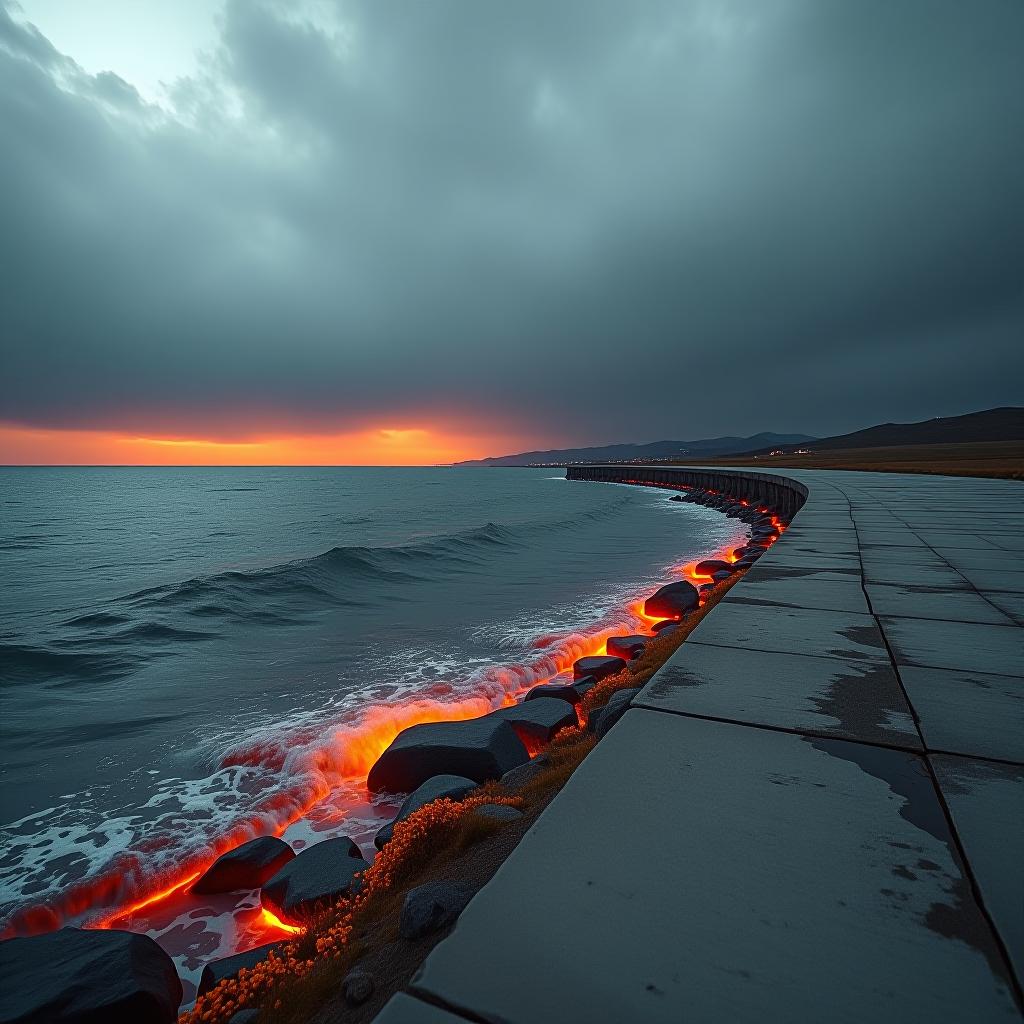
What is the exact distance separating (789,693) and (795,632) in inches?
42.9

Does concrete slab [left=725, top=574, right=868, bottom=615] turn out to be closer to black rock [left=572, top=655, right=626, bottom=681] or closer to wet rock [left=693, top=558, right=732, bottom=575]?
black rock [left=572, top=655, right=626, bottom=681]

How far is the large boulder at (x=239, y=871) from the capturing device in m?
4.20

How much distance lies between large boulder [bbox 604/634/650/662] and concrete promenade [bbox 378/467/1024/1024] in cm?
566

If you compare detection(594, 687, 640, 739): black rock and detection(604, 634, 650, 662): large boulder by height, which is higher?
detection(594, 687, 640, 739): black rock

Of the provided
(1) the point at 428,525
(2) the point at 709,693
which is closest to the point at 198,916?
(2) the point at 709,693

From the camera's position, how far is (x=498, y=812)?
3.20 meters

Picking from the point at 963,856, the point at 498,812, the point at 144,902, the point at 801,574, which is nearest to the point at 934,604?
the point at 801,574

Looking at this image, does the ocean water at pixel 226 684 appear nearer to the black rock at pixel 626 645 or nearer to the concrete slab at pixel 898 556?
the black rock at pixel 626 645

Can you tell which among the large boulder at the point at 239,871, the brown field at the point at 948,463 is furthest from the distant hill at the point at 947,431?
the large boulder at the point at 239,871

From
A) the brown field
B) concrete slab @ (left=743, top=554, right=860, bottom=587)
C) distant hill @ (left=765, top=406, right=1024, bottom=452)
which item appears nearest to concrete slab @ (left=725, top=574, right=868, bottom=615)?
concrete slab @ (left=743, top=554, right=860, bottom=587)

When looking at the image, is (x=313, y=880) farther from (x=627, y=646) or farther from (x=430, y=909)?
(x=627, y=646)

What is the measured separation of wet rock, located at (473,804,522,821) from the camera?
10.3ft

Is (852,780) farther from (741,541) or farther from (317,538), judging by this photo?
(317,538)

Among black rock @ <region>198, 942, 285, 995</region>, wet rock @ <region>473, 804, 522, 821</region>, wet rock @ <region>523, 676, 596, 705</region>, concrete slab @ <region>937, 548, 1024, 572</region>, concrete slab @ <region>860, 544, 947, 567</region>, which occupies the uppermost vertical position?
concrete slab @ <region>860, 544, 947, 567</region>
